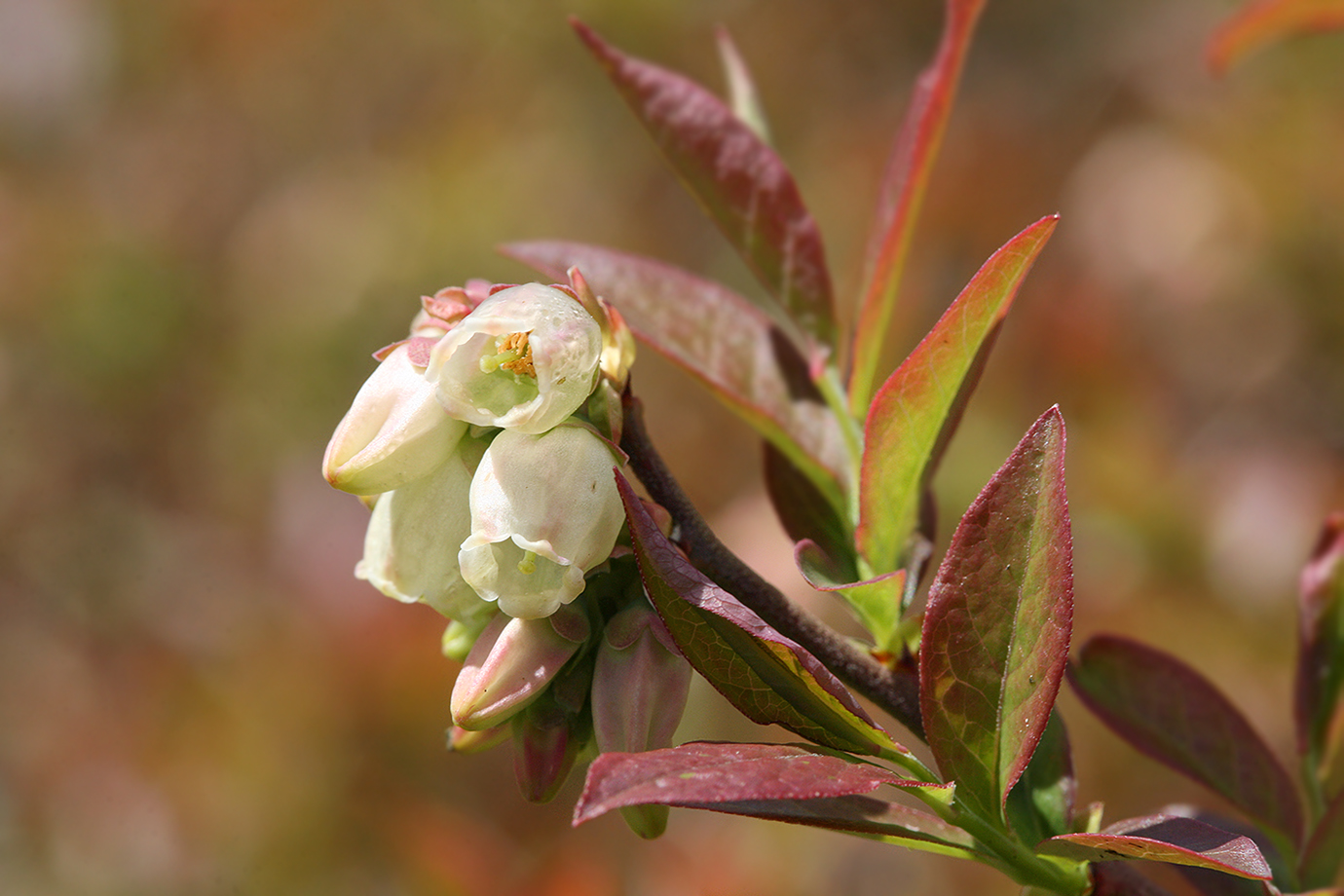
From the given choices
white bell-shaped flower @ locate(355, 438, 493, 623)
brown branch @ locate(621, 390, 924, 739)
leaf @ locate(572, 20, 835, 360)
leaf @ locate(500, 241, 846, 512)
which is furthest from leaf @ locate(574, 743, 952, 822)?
leaf @ locate(572, 20, 835, 360)

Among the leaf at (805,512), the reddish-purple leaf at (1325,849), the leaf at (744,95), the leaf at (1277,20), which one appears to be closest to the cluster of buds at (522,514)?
the leaf at (805,512)

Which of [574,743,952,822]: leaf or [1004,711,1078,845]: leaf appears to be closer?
[574,743,952,822]: leaf

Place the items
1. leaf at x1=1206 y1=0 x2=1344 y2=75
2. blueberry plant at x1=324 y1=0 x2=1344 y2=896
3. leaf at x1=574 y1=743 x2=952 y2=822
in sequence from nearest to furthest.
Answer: leaf at x1=574 y1=743 x2=952 y2=822 < blueberry plant at x1=324 y1=0 x2=1344 y2=896 < leaf at x1=1206 y1=0 x2=1344 y2=75

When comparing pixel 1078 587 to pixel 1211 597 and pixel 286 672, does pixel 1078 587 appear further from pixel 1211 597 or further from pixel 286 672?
pixel 286 672

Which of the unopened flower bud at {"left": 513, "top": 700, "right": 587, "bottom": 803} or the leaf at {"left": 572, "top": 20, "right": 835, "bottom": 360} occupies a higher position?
the leaf at {"left": 572, "top": 20, "right": 835, "bottom": 360}

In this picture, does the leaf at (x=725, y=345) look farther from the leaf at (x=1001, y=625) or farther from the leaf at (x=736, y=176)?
the leaf at (x=1001, y=625)

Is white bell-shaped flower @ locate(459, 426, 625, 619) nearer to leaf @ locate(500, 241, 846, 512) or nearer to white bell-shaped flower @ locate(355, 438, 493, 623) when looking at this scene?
white bell-shaped flower @ locate(355, 438, 493, 623)

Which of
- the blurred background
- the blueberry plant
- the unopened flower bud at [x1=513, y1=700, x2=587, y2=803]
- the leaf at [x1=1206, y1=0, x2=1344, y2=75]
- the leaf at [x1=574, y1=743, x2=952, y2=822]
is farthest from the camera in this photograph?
the blurred background
